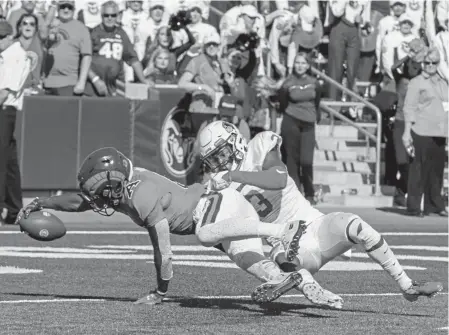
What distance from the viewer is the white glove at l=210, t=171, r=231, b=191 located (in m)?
8.02

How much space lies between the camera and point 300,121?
16641mm

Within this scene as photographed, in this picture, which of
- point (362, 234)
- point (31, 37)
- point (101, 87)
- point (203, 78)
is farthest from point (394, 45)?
point (362, 234)

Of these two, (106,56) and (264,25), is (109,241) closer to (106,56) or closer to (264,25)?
(106,56)

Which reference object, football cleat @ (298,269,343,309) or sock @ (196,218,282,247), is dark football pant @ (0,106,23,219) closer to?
sock @ (196,218,282,247)

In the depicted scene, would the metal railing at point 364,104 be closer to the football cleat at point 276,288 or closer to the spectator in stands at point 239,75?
the spectator in stands at point 239,75

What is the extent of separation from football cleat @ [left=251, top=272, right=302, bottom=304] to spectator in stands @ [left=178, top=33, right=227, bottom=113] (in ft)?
31.1

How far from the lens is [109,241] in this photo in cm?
1294

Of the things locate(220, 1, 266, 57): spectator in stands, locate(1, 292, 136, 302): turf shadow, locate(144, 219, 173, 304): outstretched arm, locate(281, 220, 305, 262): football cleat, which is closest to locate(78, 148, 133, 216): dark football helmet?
locate(144, 219, 173, 304): outstretched arm

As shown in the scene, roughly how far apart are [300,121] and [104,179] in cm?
892

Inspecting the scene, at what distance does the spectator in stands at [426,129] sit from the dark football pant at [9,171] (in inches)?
182

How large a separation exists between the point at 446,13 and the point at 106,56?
211 inches

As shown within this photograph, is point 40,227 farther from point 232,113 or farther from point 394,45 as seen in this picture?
point 394,45

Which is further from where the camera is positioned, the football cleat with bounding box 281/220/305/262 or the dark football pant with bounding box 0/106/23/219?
the dark football pant with bounding box 0/106/23/219

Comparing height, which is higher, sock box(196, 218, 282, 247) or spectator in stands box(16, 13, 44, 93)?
spectator in stands box(16, 13, 44, 93)
